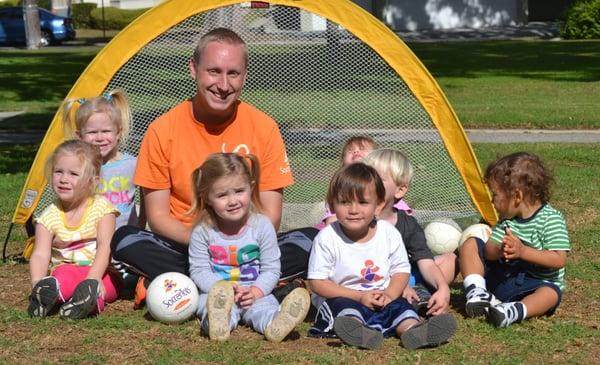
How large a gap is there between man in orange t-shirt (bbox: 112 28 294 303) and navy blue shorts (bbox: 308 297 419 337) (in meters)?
0.81

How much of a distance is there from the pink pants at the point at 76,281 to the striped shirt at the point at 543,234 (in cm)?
205

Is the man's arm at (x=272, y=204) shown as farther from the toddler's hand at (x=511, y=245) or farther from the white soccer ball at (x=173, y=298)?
the toddler's hand at (x=511, y=245)

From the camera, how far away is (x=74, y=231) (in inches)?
216

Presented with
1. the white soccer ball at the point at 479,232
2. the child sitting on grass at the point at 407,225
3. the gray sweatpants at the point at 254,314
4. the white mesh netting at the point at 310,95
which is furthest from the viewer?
the white mesh netting at the point at 310,95

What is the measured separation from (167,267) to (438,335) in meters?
1.55

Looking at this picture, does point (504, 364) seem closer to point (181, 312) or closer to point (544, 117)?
point (181, 312)

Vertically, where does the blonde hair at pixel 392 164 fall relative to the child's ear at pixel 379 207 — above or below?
above

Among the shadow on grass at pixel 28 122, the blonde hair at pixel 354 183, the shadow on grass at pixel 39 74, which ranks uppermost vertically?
the shadow on grass at pixel 39 74

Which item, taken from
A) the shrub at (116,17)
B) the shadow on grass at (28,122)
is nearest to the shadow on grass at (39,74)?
the shadow on grass at (28,122)

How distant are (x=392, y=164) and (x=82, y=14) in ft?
140

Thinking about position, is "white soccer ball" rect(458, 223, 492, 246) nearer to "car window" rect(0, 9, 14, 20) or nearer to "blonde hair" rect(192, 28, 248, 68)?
"blonde hair" rect(192, 28, 248, 68)

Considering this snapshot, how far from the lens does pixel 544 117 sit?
1312 cm

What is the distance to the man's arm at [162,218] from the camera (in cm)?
535

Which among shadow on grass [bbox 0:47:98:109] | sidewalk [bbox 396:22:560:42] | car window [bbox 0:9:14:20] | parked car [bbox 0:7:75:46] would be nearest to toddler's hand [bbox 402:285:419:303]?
shadow on grass [bbox 0:47:98:109]
